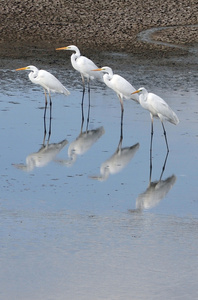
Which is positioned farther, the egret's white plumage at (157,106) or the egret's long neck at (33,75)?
the egret's long neck at (33,75)

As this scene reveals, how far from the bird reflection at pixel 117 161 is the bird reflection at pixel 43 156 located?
87 cm

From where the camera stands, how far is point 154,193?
10.1 m

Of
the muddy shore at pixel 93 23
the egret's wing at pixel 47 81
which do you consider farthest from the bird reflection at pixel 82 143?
the muddy shore at pixel 93 23

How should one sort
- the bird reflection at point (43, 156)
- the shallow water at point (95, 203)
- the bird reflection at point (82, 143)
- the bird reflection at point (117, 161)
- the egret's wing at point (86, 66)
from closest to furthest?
the shallow water at point (95, 203), the bird reflection at point (117, 161), the bird reflection at point (43, 156), the bird reflection at point (82, 143), the egret's wing at point (86, 66)

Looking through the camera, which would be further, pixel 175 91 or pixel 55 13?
pixel 55 13

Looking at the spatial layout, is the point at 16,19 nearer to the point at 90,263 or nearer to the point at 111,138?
the point at 111,138

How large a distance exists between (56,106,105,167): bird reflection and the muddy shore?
336 inches

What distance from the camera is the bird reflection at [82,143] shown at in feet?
38.2

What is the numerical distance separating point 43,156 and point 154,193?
2357 mm

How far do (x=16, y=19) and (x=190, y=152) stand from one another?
42.8 ft

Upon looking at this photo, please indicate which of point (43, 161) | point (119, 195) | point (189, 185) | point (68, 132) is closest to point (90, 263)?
point (119, 195)

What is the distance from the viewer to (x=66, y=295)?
21.7 feet

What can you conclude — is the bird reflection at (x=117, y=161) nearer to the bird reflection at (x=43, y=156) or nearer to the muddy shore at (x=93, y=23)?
the bird reflection at (x=43, y=156)

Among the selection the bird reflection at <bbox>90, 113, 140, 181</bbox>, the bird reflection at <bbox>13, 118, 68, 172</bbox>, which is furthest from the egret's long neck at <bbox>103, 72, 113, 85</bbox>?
the bird reflection at <bbox>13, 118, 68, 172</bbox>
